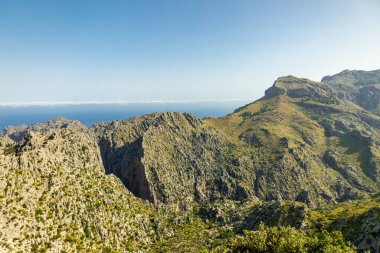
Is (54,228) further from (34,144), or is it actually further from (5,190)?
(34,144)

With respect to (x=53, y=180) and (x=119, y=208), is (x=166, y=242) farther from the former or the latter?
(x=53, y=180)

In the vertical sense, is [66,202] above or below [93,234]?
above

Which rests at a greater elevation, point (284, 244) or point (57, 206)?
point (284, 244)

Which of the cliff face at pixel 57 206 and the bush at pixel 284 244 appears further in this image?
the cliff face at pixel 57 206

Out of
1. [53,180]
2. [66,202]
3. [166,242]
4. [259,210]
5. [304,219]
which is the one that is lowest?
[166,242]

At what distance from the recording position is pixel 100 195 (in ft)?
600

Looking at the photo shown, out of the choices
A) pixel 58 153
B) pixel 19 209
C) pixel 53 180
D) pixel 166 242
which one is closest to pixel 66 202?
pixel 53 180

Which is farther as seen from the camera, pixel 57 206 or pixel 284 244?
pixel 57 206

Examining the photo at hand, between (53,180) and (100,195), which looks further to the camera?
(100,195)

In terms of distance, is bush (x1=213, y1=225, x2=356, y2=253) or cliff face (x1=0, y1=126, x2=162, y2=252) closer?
bush (x1=213, y1=225, x2=356, y2=253)

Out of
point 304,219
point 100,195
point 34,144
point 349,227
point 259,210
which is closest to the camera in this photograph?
point 349,227

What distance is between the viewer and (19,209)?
12912 centimetres

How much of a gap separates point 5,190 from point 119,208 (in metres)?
74.6

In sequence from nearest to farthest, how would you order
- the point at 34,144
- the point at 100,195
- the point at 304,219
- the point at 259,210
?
the point at 304,219, the point at 34,144, the point at 100,195, the point at 259,210
